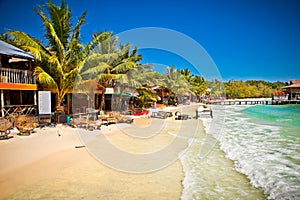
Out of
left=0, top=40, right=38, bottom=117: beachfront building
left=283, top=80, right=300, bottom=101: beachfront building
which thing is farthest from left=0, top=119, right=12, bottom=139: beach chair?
left=283, top=80, right=300, bottom=101: beachfront building

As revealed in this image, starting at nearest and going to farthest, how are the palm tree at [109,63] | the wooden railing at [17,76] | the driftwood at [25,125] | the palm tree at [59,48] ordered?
1. the driftwood at [25,125]
2. the wooden railing at [17,76]
3. the palm tree at [59,48]
4. the palm tree at [109,63]

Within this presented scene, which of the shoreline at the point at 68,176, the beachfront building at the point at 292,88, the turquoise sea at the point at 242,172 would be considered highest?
the beachfront building at the point at 292,88

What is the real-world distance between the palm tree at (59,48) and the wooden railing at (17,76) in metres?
0.70

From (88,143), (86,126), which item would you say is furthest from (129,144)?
(86,126)

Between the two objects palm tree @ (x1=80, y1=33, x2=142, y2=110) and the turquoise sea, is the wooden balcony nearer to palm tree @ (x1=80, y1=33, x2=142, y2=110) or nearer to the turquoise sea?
palm tree @ (x1=80, y1=33, x2=142, y2=110)

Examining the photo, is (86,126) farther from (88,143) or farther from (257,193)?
(257,193)

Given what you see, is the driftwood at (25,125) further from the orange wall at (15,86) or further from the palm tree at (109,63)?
the palm tree at (109,63)

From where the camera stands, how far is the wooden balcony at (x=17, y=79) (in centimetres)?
1002

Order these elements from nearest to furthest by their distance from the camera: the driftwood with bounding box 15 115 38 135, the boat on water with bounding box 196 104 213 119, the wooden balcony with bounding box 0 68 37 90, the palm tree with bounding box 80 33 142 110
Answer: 1. the driftwood with bounding box 15 115 38 135
2. the wooden balcony with bounding box 0 68 37 90
3. the palm tree with bounding box 80 33 142 110
4. the boat on water with bounding box 196 104 213 119

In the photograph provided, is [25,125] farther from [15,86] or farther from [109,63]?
[109,63]

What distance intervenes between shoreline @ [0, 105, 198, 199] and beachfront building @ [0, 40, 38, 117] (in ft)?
10.6

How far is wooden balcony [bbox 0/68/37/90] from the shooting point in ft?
32.9

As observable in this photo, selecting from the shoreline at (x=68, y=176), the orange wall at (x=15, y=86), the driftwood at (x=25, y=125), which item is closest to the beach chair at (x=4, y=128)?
the driftwood at (x=25, y=125)

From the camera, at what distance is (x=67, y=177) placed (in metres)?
5.56
